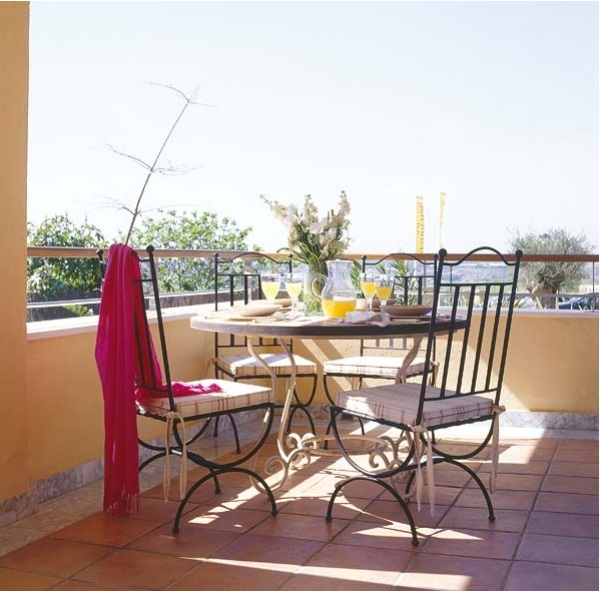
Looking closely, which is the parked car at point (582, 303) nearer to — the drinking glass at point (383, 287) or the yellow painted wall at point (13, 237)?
the drinking glass at point (383, 287)

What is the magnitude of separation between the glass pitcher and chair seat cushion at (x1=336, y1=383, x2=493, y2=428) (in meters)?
0.37

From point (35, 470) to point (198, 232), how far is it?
7.87 metres

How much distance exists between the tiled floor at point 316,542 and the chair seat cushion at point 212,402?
417 mm

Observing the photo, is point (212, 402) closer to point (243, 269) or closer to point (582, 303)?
point (243, 269)

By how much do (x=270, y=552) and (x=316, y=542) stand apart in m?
0.18

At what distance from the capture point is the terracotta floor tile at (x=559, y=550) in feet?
8.47

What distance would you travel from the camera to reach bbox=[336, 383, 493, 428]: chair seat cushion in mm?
2814

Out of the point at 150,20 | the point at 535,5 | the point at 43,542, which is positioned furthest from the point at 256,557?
the point at 535,5

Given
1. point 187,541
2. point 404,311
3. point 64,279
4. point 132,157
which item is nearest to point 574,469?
point 404,311

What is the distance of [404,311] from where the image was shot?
3.20 meters

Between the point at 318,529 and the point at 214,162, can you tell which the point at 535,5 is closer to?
the point at 214,162

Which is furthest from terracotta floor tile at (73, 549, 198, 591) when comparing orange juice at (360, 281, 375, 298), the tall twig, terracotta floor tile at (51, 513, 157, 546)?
the tall twig

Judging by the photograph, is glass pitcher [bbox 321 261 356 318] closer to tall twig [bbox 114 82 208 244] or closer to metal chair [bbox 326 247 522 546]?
metal chair [bbox 326 247 522 546]

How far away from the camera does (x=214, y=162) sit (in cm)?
2102
